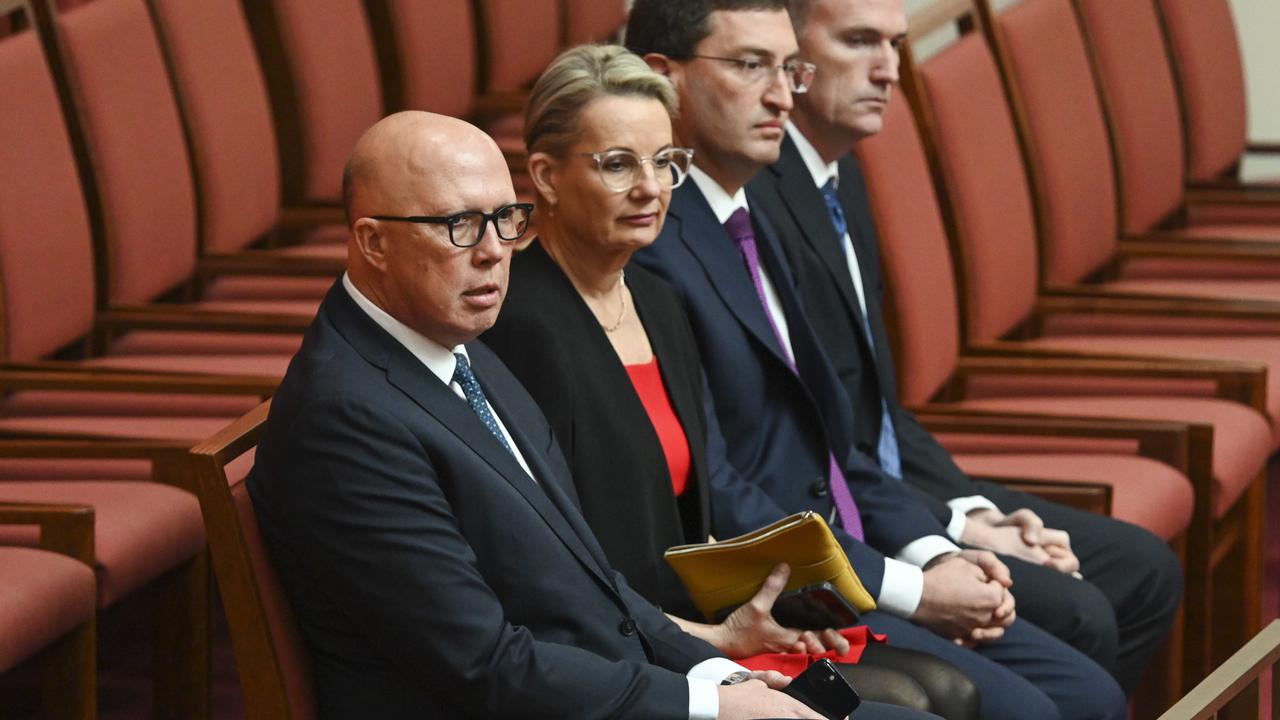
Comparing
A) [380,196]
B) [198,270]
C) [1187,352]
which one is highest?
[380,196]

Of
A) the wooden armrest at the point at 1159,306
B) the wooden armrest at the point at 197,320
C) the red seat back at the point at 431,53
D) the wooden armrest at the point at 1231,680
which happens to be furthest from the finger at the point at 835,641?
the red seat back at the point at 431,53

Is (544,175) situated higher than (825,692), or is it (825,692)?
(544,175)

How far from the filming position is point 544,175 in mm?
2088

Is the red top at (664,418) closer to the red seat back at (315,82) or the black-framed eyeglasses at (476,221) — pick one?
the black-framed eyeglasses at (476,221)

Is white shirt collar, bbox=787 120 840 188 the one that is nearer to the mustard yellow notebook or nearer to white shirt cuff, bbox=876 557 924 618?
white shirt cuff, bbox=876 557 924 618

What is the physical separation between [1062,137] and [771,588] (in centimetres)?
180

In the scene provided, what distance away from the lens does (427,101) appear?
383 cm

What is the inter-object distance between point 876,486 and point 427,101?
1654 mm

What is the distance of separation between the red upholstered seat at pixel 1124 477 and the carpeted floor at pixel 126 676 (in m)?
1.06

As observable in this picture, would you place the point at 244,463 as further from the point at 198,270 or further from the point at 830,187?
the point at 198,270

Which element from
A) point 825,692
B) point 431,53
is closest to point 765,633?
point 825,692

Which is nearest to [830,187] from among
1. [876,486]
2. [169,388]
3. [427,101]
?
[876,486]

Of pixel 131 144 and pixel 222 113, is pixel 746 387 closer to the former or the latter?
pixel 131 144

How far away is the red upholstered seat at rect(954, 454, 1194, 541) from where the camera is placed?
2727 millimetres
